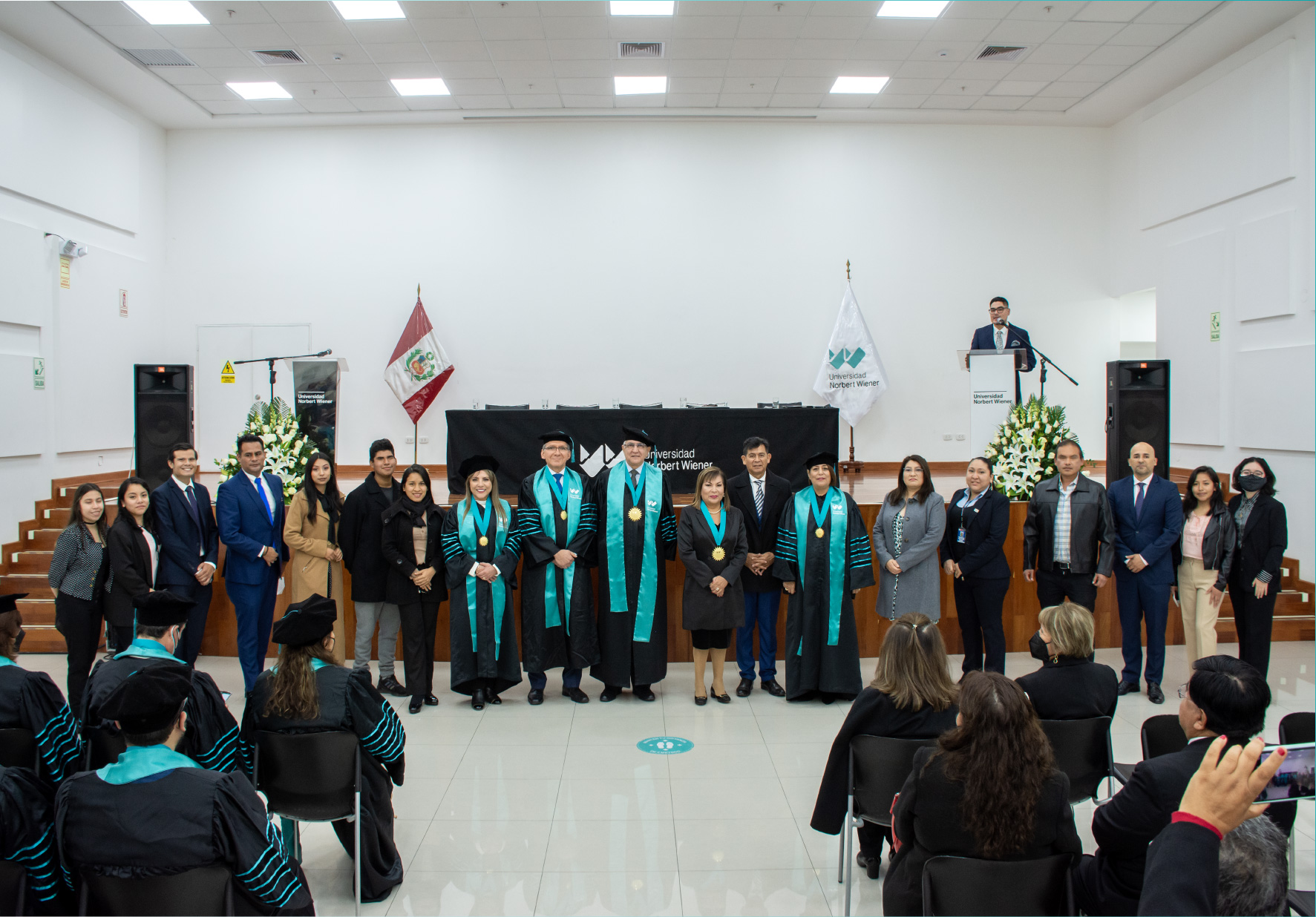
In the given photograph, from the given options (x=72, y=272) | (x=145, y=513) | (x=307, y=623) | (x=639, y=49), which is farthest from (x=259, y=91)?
(x=307, y=623)

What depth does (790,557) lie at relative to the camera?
5.54 metres

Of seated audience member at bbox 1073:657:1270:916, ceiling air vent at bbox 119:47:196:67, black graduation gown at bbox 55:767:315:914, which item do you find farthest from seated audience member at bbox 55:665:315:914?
ceiling air vent at bbox 119:47:196:67

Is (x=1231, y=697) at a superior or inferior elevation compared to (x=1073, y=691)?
superior

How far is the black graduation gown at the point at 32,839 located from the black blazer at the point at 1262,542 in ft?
20.3

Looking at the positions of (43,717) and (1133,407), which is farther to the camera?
(1133,407)

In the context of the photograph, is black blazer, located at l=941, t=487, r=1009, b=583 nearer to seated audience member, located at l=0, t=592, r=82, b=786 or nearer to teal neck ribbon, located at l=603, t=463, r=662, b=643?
teal neck ribbon, located at l=603, t=463, r=662, b=643

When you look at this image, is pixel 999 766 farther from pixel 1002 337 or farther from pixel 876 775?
pixel 1002 337

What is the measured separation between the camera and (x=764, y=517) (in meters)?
5.73

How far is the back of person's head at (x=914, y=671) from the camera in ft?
9.64

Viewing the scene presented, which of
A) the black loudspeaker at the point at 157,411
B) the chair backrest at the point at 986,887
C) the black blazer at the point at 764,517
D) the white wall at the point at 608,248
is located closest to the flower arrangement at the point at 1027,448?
the black blazer at the point at 764,517

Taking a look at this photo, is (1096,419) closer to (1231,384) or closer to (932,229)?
(1231,384)

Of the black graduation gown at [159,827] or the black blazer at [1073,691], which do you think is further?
Result: the black blazer at [1073,691]

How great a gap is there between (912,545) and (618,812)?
2.69m

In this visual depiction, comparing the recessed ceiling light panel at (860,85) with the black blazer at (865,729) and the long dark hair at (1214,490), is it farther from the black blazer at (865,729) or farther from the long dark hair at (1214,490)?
the black blazer at (865,729)
